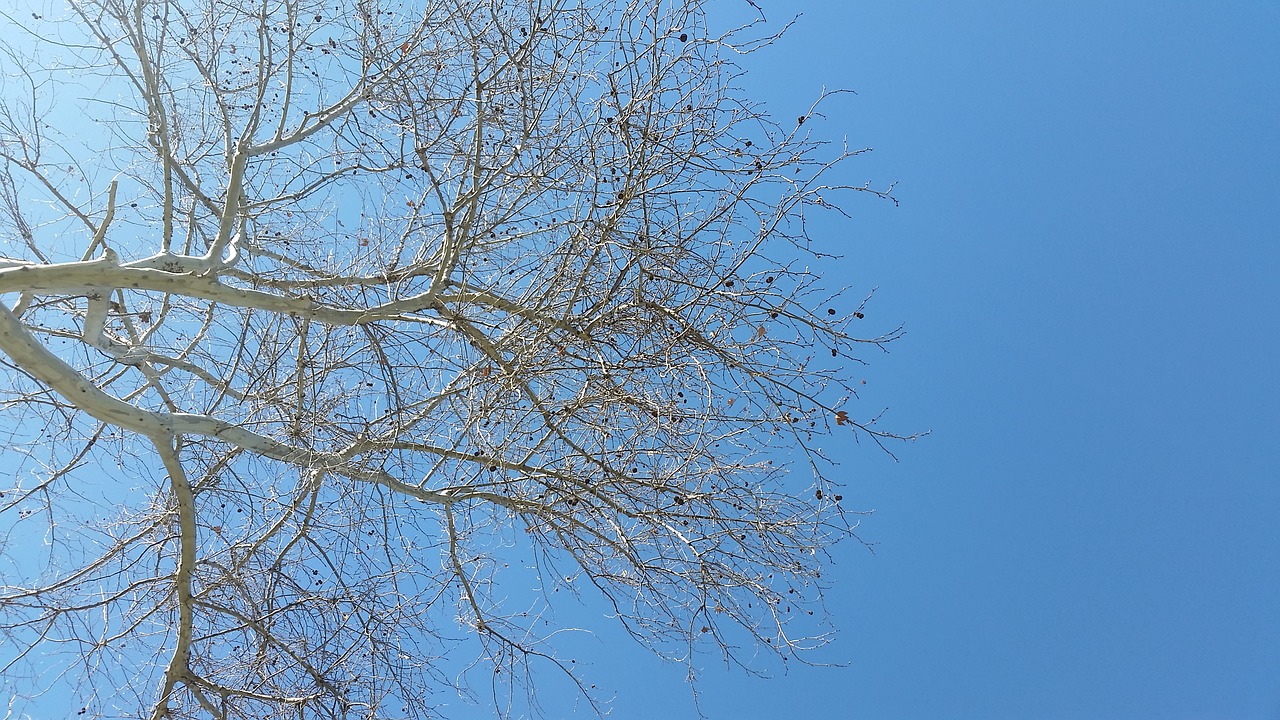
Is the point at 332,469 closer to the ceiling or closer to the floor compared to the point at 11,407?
closer to the floor

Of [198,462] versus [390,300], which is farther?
[198,462]

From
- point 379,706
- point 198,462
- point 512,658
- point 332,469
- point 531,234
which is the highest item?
point 531,234

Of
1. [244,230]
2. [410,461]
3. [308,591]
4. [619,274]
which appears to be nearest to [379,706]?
[308,591]

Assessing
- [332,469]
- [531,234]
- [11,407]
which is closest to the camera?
[332,469]

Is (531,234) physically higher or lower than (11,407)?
higher

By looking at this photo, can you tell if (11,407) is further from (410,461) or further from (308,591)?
(410,461)

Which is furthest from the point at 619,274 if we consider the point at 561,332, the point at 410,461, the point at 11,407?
the point at 11,407

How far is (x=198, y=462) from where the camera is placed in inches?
205

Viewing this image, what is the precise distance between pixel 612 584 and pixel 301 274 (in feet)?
9.53

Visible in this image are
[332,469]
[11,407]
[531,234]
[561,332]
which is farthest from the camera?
[11,407]

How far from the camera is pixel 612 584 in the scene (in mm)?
4789

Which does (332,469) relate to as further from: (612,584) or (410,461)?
(612,584)

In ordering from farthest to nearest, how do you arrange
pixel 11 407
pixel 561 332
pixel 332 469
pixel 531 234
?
pixel 11 407
pixel 531 234
pixel 561 332
pixel 332 469

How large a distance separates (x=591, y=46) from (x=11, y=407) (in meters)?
4.24
